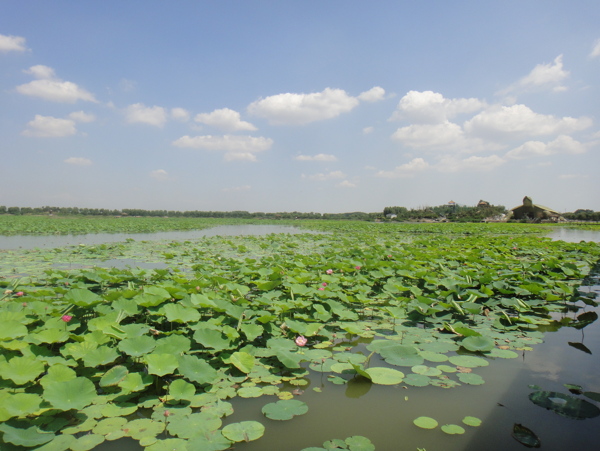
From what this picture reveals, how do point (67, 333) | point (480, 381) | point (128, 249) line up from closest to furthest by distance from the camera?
1. point (480, 381)
2. point (67, 333)
3. point (128, 249)

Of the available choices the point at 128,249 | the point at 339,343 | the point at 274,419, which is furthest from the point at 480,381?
the point at 128,249

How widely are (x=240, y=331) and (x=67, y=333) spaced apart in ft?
3.61

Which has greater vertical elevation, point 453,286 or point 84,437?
point 453,286

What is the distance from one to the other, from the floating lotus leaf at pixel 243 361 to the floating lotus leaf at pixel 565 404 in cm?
156

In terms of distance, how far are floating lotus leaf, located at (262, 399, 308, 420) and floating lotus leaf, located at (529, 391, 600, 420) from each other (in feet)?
4.05

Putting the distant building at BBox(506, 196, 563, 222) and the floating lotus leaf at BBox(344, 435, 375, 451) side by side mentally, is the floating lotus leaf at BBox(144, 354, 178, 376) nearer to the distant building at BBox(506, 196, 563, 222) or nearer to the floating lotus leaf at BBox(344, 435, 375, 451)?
the floating lotus leaf at BBox(344, 435, 375, 451)

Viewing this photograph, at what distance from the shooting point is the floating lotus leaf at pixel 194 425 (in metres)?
1.51

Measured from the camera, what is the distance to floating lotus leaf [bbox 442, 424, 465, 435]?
1.54m

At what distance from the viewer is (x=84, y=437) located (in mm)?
1471

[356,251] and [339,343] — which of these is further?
[356,251]

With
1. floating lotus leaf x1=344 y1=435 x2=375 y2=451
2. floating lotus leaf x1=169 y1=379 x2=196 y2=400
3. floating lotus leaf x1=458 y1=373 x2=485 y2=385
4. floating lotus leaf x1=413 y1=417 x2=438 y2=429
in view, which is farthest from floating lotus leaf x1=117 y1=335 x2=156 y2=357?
floating lotus leaf x1=458 y1=373 x2=485 y2=385

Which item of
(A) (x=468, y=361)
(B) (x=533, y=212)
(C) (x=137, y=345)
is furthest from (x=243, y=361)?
(B) (x=533, y=212)

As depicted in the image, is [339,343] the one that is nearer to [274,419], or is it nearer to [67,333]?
[274,419]

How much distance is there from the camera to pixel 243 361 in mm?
2055
